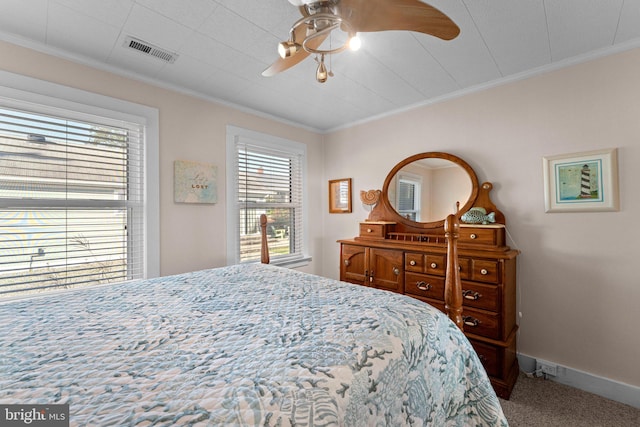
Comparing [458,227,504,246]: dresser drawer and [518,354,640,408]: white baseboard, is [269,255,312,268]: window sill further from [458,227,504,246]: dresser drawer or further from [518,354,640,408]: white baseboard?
[518,354,640,408]: white baseboard

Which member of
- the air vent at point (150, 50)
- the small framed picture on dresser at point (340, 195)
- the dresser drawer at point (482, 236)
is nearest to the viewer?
the air vent at point (150, 50)

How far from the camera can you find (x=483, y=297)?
6.91 feet

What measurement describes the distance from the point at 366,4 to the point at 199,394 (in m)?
1.45

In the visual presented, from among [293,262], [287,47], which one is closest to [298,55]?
[287,47]

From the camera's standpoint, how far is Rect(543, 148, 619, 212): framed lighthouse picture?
1968 mm

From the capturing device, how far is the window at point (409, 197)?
9.75 ft

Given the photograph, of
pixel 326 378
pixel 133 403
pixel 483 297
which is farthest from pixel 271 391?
pixel 483 297

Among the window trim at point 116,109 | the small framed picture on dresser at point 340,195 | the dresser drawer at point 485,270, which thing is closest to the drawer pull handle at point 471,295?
the dresser drawer at point 485,270

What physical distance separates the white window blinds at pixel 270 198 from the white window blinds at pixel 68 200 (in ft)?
3.24

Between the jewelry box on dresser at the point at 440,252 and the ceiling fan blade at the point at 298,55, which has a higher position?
the ceiling fan blade at the point at 298,55

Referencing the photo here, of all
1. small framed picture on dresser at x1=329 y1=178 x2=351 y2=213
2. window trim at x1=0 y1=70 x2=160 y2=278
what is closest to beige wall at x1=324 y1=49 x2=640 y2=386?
small framed picture on dresser at x1=329 y1=178 x2=351 y2=213

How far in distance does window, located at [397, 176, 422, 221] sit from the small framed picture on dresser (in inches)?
28.8

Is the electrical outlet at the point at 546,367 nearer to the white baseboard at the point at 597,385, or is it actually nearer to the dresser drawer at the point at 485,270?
the white baseboard at the point at 597,385

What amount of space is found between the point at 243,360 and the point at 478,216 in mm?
2322
